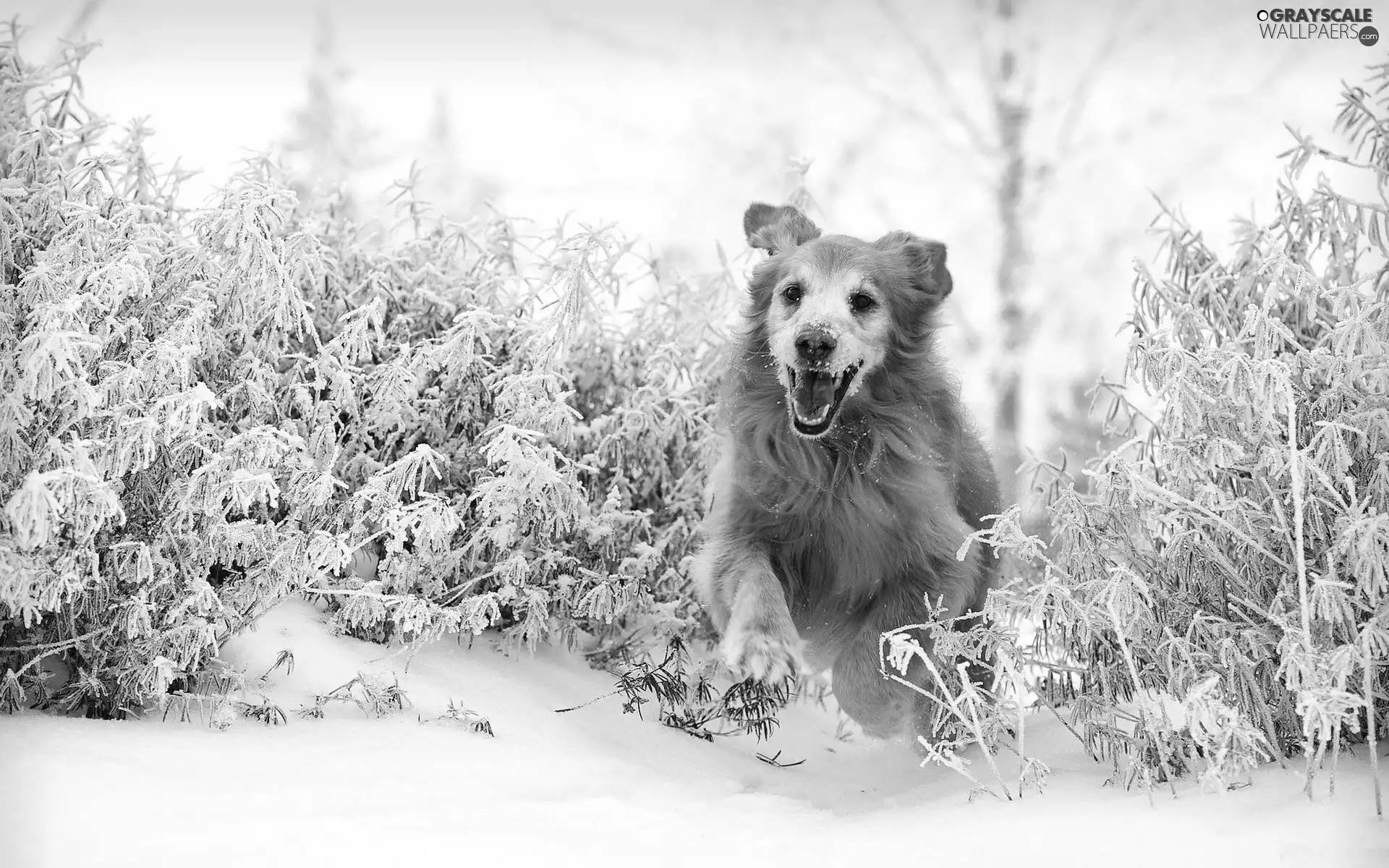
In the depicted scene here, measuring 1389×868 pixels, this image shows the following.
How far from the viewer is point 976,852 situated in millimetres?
2457

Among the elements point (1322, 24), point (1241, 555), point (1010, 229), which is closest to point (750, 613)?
point (1241, 555)

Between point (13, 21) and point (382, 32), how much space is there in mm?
2424

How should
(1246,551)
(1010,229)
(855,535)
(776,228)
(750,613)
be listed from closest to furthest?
(1246,551) < (750,613) < (855,535) < (776,228) < (1010,229)

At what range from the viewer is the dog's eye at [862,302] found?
12.7ft

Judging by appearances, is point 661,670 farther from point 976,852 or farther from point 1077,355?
point 1077,355

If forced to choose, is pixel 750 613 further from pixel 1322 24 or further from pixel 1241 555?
pixel 1322 24

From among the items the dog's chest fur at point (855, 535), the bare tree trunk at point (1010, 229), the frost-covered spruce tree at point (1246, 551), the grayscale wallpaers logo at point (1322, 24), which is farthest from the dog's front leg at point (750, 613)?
the bare tree trunk at point (1010, 229)

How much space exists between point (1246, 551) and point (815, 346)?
139cm

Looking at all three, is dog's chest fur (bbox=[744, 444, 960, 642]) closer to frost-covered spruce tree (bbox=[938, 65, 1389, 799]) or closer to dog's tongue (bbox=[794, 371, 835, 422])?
dog's tongue (bbox=[794, 371, 835, 422])

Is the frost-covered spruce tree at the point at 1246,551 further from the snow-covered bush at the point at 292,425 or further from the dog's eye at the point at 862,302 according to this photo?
the snow-covered bush at the point at 292,425

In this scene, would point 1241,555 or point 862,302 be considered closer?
point 1241,555

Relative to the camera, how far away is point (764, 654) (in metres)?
3.20

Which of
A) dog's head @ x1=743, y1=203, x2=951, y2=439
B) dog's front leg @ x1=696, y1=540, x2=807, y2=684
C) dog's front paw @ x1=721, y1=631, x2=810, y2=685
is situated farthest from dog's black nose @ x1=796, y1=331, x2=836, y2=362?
dog's front paw @ x1=721, y1=631, x2=810, y2=685

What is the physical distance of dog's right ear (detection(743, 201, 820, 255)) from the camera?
14.1 feet
